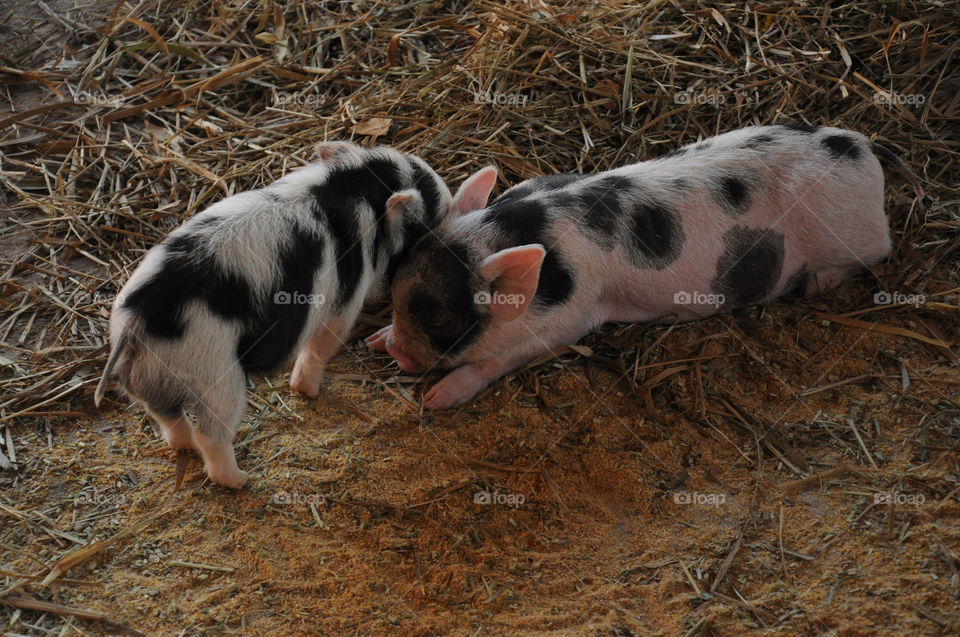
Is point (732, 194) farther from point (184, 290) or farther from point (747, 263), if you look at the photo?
point (184, 290)

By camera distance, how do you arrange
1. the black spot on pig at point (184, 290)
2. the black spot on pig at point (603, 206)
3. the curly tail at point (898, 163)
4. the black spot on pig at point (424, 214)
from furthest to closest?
the curly tail at point (898, 163) → the black spot on pig at point (603, 206) → the black spot on pig at point (424, 214) → the black spot on pig at point (184, 290)

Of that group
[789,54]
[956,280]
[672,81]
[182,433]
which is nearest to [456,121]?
[672,81]

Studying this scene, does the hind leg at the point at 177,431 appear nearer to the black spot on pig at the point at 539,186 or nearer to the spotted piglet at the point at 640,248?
the spotted piglet at the point at 640,248

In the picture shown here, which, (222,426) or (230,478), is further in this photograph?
(230,478)

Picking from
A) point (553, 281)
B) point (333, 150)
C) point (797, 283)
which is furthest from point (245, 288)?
point (797, 283)

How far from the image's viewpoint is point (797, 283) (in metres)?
4.45

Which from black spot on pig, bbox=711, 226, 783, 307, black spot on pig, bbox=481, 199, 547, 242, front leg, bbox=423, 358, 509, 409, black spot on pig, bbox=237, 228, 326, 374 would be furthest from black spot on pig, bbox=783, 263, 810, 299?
black spot on pig, bbox=237, 228, 326, 374

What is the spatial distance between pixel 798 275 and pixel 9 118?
4743 mm

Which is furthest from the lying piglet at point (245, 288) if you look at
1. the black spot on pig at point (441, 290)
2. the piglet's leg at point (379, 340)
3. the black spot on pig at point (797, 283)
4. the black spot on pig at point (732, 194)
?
the black spot on pig at point (797, 283)

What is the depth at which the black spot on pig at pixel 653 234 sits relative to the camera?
413 centimetres

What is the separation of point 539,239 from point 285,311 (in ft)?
4.13

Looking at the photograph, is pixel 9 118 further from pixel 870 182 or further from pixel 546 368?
pixel 870 182

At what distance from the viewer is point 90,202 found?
195 inches

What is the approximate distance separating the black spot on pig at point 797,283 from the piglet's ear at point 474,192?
1.56 m
